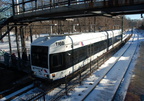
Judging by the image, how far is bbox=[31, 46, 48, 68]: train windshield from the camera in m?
8.37

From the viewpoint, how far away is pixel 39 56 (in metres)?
8.74

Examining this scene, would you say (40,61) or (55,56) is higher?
(55,56)

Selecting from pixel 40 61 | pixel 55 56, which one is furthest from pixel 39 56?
pixel 55 56

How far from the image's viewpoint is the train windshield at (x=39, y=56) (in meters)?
8.37

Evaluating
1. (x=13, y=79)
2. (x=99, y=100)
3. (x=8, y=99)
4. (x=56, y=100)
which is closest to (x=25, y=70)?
(x=13, y=79)

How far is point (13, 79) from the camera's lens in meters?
11.2

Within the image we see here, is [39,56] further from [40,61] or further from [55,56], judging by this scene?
[55,56]

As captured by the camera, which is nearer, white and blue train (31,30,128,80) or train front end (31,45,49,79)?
white and blue train (31,30,128,80)

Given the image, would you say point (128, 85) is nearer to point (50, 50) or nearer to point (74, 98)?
point (74, 98)

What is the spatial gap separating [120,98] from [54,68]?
4.13 meters

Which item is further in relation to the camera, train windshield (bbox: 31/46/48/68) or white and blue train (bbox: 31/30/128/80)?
train windshield (bbox: 31/46/48/68)

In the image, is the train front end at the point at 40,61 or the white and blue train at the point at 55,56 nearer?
the white and blue train at the point at 55,56

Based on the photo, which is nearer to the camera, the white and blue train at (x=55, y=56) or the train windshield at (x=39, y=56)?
the white and blue train at (x=55, y=56)

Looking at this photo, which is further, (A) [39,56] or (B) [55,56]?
(A) [39,56]
